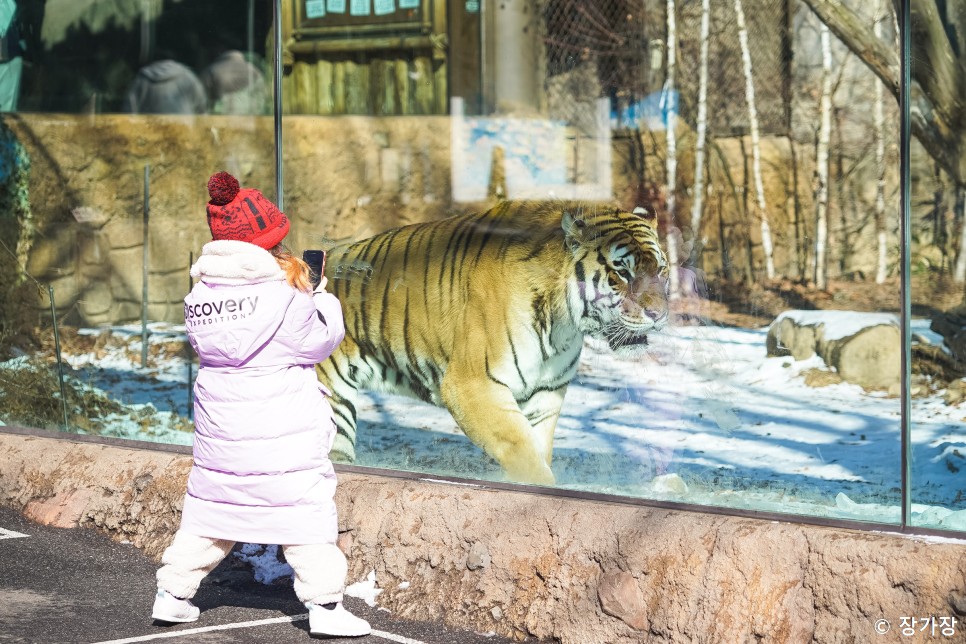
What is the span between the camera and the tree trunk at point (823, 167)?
5332 millimetres

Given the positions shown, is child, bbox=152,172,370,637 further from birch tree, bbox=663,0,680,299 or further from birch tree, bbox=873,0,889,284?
birch tree, bbox=873,0,889,284

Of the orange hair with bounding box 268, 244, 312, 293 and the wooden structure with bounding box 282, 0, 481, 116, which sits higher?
the wooden structure with bounding box 282, 0, 481, 116

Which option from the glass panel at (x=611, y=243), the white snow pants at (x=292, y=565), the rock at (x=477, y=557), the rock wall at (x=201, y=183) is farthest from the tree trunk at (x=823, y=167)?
the white snow pants at (x=292, y=565)

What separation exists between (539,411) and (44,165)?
3.80 m

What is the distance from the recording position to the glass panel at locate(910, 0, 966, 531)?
203 inches

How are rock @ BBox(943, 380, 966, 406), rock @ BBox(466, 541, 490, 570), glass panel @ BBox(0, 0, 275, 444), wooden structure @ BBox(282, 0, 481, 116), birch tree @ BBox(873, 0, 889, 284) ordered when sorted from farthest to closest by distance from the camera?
1. glass panel @ BBox(0, 0, 275, 444)
2. wooden structure @ BBox(282, 0, 481, 116)
3. rock @ BBox(466, 541, 490, 570)
4. rock @ BBox(943, 380, 966, 406)
5. birch tree @ BBox(873, 0, 889, 284)

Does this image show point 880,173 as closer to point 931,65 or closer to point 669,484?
point 931,65

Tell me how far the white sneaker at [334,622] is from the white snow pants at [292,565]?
1.8 inches

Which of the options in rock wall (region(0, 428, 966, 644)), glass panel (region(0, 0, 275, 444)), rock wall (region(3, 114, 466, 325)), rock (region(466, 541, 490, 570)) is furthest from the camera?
glass panel (region(0, 0, 275, 444))

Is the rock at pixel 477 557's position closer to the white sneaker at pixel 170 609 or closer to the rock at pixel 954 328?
the white sneaker at pixel 170 609

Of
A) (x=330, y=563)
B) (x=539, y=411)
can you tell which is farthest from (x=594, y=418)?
(x=330, y=563)

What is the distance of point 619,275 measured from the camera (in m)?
5.98

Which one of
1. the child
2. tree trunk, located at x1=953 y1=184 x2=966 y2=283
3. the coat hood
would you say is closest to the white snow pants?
the child

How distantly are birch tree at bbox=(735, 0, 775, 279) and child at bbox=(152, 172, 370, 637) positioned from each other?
1706mm
